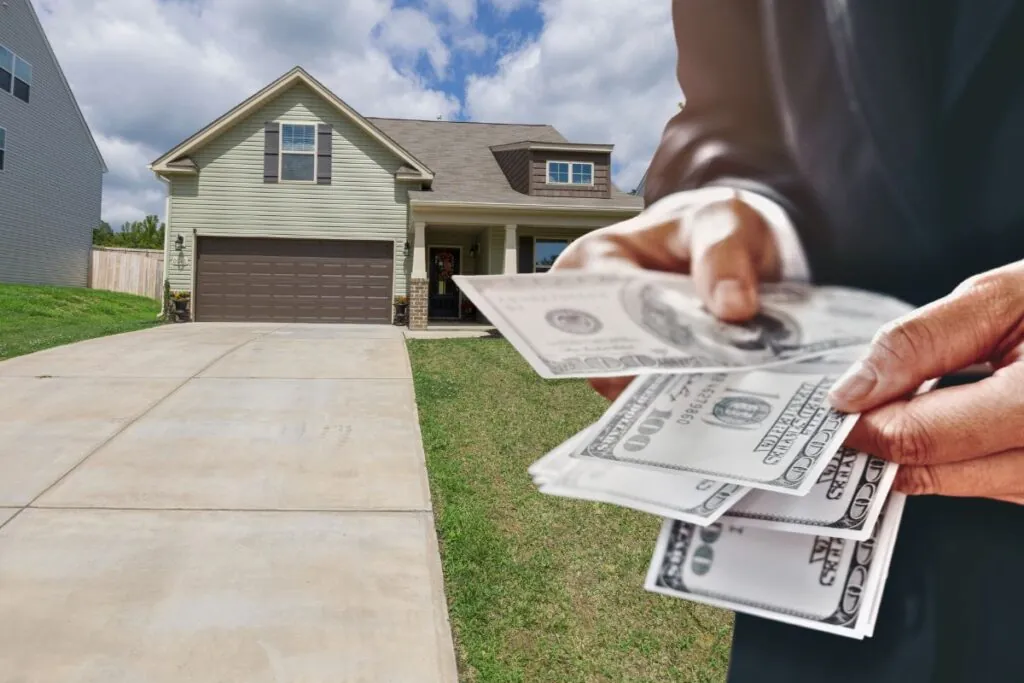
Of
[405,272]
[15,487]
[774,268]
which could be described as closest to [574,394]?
[15,487]

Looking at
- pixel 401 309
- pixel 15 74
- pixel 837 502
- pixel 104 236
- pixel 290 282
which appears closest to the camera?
pixel 837 502

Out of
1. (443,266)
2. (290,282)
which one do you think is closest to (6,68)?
(290,282)

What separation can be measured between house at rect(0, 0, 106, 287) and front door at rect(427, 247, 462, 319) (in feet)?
41.7

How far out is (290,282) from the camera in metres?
16.5

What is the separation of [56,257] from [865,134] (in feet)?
90.6

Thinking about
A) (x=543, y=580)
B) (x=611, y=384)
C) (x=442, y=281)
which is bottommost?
(x=543, y=580)

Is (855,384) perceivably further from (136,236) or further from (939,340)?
(136,236)

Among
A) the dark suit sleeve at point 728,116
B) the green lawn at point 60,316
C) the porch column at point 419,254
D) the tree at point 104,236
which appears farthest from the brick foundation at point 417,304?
the tree at point 104,236

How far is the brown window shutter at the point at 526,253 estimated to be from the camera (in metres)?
17.5

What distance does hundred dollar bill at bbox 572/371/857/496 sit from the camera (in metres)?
0.79

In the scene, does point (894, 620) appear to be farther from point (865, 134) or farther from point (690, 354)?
point (865, 134)

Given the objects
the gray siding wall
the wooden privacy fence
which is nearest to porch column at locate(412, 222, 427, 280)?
the gray siding wall

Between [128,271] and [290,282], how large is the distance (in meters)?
11.9

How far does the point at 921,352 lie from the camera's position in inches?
31.5
